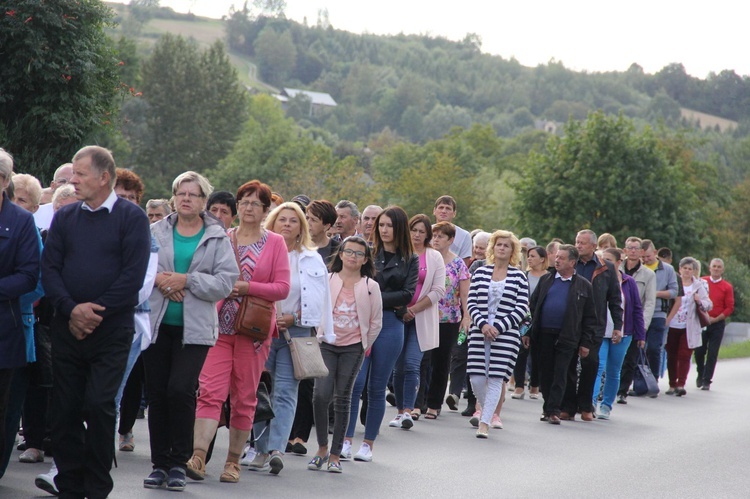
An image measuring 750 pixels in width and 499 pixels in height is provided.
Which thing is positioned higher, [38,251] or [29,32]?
[29,32]

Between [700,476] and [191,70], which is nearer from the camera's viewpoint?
[700,476]

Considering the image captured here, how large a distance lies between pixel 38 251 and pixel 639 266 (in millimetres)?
12369

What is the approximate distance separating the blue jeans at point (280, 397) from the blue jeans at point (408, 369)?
3.05 meters

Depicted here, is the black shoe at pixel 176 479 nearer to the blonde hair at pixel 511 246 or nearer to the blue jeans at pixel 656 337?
the blonde hair at pixel 511 246

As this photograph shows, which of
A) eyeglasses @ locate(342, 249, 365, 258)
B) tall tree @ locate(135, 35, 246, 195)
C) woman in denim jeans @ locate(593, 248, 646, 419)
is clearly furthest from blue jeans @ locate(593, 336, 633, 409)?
tall tree @ locate(135, 35, 246, 195)

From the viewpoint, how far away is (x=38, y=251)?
7113 millimetres

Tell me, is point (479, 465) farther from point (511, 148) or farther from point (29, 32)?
point (511, 148)

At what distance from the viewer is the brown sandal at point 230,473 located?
27.8ft

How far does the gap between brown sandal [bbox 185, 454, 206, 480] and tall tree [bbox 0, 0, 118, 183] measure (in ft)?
33.3

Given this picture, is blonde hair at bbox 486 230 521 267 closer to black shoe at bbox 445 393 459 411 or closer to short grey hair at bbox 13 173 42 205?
black shoe at bbox 445 393 459 411

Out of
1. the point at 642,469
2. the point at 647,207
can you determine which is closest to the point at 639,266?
the point at 642,469

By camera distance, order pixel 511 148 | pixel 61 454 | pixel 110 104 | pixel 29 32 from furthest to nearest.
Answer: pixel 511 148
pixel 110 104
pixel 29 32
pixel 61 454

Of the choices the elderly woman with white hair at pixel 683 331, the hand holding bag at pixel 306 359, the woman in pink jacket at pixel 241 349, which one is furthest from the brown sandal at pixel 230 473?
the elderly woman with white hair at pixel 683 331

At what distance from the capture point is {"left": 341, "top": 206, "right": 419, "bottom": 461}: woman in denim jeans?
10.2m
